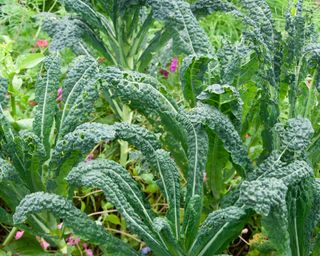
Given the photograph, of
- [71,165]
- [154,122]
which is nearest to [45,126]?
[71,165]

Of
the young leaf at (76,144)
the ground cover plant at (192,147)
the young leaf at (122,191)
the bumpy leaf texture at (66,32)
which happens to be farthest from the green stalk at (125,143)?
the young leaf at (122,191)

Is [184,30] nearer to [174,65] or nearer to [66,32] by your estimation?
[66,32]

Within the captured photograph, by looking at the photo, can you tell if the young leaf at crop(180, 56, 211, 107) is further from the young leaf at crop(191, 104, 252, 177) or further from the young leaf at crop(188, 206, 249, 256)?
the young leaf at crop(188, 206, 249, 256)

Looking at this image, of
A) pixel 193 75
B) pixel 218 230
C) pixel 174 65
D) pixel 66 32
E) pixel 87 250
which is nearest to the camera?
pixel 218 230

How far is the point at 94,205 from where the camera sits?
235 cm

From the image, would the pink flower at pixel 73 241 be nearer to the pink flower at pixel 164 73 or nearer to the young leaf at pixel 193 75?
the young leaf at pixel 193 75

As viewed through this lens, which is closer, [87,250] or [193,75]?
[193,75]

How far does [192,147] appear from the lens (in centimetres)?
165

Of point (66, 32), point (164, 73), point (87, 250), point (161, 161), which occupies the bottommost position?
point (87, 250)

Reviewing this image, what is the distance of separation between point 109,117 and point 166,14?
2.55 feet

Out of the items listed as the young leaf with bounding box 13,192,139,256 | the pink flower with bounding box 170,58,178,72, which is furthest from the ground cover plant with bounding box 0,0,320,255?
the pink flower with bounding box 170,58,178,72

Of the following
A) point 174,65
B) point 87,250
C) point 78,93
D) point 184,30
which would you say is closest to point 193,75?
point 184,30

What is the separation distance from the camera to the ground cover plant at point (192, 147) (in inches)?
61.7

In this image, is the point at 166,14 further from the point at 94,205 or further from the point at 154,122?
the point at 94,205
